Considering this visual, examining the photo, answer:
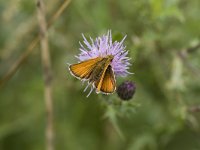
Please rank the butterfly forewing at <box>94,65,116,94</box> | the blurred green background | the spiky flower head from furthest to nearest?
the blurred green background → the spiky flower head → the butterfly forewing at <box>94,65,116,94</box>

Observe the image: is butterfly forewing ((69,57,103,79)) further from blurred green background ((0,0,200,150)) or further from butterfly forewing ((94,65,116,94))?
blurred green background ((0,0,200,150))

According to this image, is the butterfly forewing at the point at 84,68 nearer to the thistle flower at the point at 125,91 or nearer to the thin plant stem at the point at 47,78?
the thistle flower at the point at 125,91

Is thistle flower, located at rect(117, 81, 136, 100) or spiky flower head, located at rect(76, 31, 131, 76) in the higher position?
spiky flower head, located at rect(76, 31, 131, 76)

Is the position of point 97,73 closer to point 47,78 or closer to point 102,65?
point 102,65

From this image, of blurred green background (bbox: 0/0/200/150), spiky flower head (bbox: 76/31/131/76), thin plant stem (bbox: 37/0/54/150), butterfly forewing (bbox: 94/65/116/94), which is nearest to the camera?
butterfly forewing (bbox: 94/65/116/94)

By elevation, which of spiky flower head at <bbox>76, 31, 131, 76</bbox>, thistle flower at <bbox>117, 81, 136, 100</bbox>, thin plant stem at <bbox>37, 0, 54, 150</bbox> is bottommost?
thistle flower at <bbox>117, 81, 136, 100</bbox>

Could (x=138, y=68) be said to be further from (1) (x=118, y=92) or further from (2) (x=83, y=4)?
(1) (x=118, y=92)

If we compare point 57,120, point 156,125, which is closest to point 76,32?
point 57,120

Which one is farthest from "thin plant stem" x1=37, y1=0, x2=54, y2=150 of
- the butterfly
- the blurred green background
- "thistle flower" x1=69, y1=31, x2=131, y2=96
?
the butterfly

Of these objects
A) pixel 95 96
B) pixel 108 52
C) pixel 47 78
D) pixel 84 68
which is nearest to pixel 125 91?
pixel 108 52
